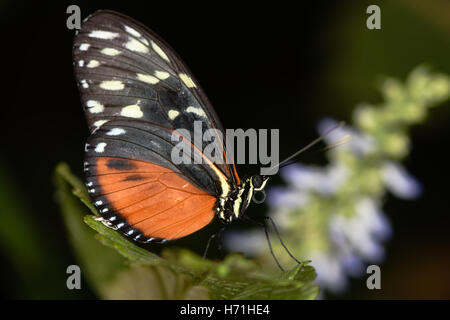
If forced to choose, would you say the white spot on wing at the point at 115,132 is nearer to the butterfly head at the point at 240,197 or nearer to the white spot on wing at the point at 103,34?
the white spot on wing at the point at 103,34

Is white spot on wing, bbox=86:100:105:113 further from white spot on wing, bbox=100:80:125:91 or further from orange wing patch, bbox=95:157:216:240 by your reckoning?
orange wing patch, bbox=95:157:216:240

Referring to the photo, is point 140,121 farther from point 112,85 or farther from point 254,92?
point 254,92

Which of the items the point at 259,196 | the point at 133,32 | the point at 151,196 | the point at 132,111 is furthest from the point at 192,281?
the point at 259,196

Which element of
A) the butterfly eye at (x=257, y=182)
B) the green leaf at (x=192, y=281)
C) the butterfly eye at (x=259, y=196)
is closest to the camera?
the green leaf at (x=192, y=281)

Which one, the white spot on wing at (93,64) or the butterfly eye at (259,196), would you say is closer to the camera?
the white spot on wing at (93,64)

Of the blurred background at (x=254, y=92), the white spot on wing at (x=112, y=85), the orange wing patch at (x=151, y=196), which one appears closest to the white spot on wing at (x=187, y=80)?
the white spot on wing at (x=112, y=85)

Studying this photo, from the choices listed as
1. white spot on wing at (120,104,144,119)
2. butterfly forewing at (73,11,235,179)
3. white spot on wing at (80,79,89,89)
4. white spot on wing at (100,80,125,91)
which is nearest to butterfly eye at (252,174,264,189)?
butterfly forewing at (73,11,235,179)
